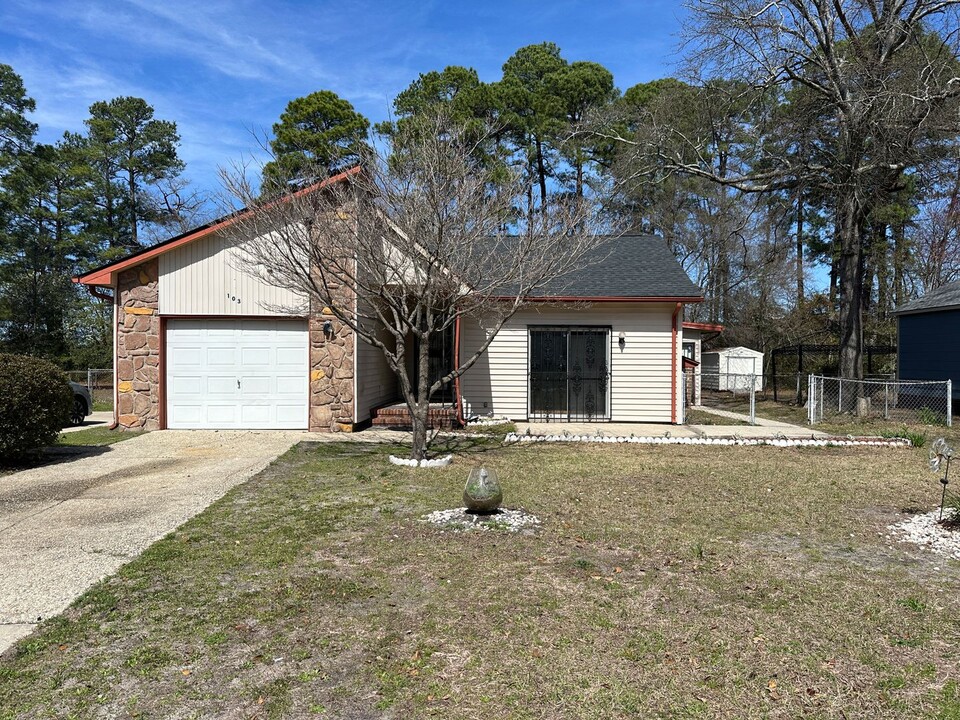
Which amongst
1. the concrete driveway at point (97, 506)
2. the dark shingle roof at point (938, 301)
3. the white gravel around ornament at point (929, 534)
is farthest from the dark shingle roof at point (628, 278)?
the dark shingle roof at point (938, 301)

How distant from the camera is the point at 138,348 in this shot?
1193 cm

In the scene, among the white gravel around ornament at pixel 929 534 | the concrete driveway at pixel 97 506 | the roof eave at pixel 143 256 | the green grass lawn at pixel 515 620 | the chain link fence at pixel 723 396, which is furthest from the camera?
the chain link fence at pixel 723 396

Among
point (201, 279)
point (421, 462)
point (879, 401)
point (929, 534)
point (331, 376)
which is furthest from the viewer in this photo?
point (879, 401)

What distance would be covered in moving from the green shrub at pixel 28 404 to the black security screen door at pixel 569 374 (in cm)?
847

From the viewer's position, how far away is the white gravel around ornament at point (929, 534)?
516 cm

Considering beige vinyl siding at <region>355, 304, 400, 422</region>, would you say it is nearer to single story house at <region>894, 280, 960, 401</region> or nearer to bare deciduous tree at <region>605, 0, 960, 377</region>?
bare deciduous tree at <region>605, 0, 960, 377</region>

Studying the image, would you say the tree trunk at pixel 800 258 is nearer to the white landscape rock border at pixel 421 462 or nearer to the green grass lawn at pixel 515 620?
the white landscape rock border at pixel 421 462


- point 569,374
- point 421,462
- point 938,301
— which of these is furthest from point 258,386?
point 938,301

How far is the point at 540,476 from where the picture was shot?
791cm

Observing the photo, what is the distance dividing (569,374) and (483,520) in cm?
795

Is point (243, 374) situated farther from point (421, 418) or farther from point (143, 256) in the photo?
point (421, 418)

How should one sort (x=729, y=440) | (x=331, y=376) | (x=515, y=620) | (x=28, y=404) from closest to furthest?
(x=515, y=620) → (x=28, y=404) → (x=729, y=440) → (x=331, y=376)

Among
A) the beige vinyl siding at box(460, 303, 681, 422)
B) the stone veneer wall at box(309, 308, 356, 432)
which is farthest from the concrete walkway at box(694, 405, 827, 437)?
the stone veneer wall at box(309, 308, 356, 432)

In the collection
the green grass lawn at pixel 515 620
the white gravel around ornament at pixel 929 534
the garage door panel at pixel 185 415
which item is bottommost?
the green grass lawn at pixel 515 620
